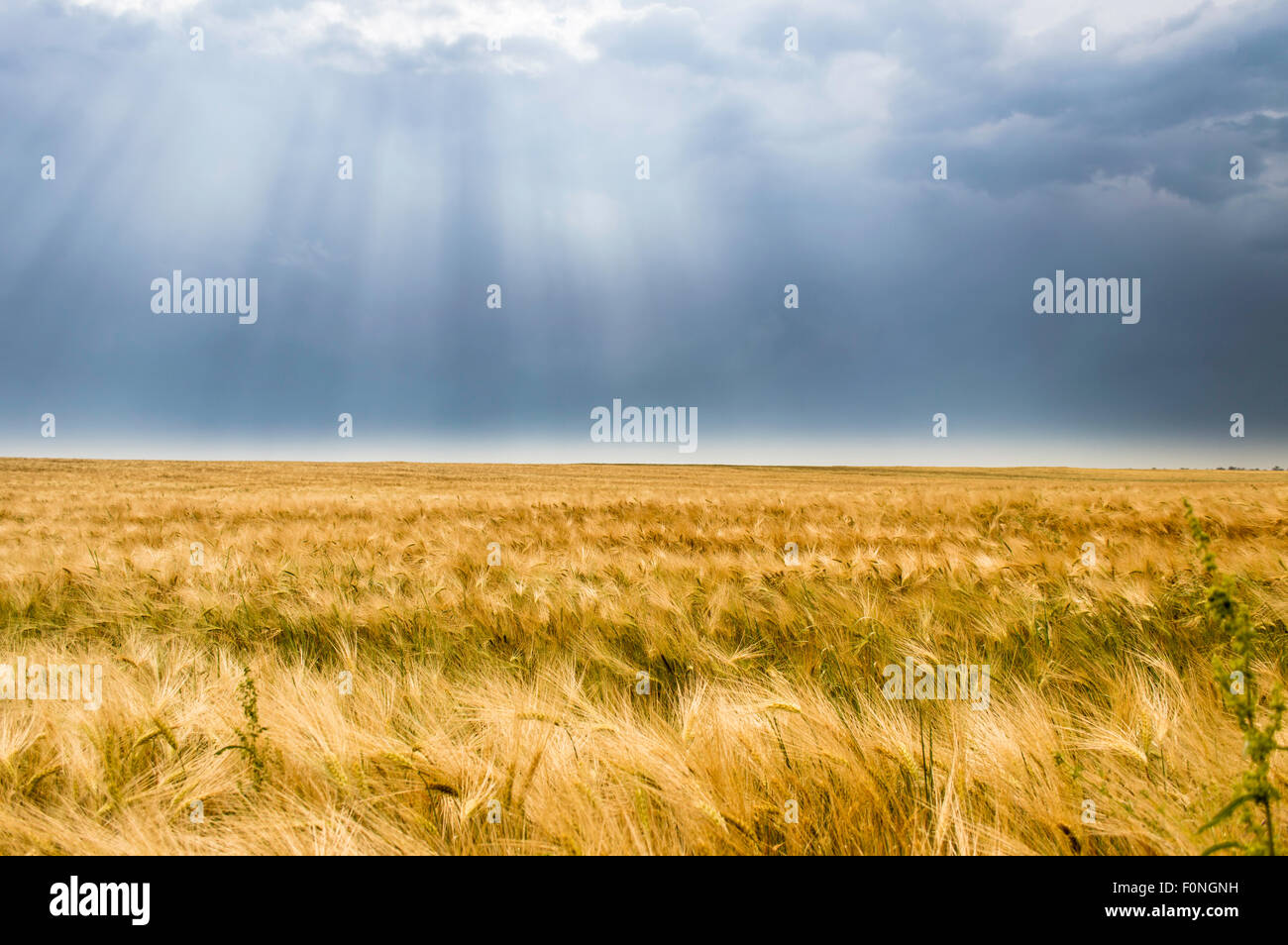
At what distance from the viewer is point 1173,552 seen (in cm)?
548

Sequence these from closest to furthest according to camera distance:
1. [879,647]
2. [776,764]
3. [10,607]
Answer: [776,764]
[879,647]
[10,607]

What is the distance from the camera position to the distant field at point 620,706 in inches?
54.1

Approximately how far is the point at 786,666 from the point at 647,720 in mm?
1045

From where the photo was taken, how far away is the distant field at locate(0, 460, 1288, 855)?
1.37m

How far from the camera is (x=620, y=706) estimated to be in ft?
7.83

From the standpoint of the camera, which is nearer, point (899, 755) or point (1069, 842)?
point (1069, 842)

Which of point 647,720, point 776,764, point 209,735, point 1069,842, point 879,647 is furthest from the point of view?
point 879,647
